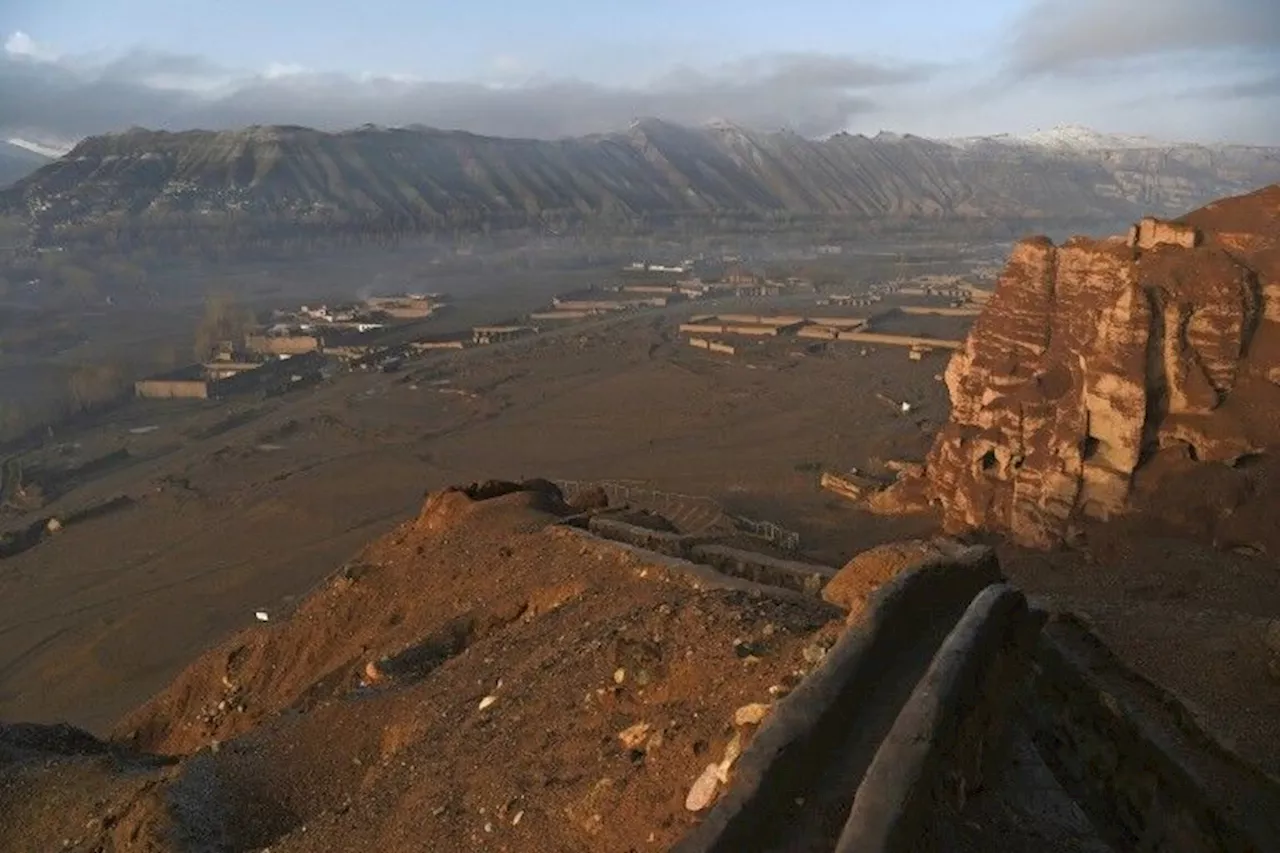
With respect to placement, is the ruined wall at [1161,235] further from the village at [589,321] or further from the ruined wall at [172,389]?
the ruined wall at [172,389]

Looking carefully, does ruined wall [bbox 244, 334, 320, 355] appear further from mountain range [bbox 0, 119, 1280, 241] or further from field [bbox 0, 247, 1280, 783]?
mountain range [bbox 0, 119, 1280, 241]

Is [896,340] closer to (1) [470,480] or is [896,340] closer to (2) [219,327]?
Result: (1) [470,480]

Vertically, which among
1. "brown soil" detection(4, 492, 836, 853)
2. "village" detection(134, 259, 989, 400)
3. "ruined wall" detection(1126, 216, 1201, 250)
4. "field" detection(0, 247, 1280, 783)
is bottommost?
"field" detection(0, 247, 1280, 783)

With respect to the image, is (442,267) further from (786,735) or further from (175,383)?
(786,735)

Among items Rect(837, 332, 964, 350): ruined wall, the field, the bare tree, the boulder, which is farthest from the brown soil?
the bare tree

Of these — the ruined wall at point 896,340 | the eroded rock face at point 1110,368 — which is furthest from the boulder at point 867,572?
the ruined wall at point 896,340

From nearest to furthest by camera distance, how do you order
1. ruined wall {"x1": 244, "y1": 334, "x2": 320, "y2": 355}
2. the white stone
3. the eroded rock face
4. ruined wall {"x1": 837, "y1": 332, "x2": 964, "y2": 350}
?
the white stone < the eroded rock face < ruined wall {"x1": 837, "y1": 332, "x2": 964, "y2": 350} < ruined wall {"x1": 244, "y1": 334, "x2": 320, "y2": 355}

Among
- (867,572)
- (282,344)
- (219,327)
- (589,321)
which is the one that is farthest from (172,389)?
(867,572)
